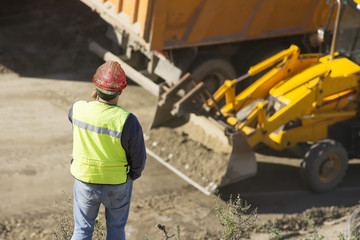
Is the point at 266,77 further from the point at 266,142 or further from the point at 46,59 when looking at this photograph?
the point at 46,59

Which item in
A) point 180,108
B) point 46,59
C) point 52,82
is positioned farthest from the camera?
point 46,59

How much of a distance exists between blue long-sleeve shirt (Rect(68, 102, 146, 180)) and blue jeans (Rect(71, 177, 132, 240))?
16 cm

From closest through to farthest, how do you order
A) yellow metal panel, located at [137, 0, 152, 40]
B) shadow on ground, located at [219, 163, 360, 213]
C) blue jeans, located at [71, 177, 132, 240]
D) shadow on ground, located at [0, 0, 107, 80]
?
blue jeans, located at [71, 177, 132, 240], shadow on ground, located at [219, 163, 360, 213], yellow metal panel, located at [137, 0, 152, 40], shadow on ground, located at [0, 0, 107, 80]

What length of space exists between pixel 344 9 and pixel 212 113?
76.5 inches

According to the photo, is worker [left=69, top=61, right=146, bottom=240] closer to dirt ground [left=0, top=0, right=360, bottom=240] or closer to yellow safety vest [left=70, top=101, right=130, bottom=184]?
yellow safety vest [left=70, top=101, right=130, bottom=184]

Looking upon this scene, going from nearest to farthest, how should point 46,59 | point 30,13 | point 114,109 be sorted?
point 114,109 < point 46,59 < point 30,13

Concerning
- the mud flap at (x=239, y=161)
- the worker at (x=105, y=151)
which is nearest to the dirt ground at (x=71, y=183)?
the mud flap at (x=239, y=161)

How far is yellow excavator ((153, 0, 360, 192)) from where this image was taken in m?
7.03

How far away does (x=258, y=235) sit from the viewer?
20.5 ft

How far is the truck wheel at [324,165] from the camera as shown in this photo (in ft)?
23.1

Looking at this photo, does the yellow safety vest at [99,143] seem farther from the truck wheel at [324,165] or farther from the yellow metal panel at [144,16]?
the yellow metal panel at [144,16]

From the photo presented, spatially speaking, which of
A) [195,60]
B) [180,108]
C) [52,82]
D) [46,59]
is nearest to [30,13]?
[46,59]

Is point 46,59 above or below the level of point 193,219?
above

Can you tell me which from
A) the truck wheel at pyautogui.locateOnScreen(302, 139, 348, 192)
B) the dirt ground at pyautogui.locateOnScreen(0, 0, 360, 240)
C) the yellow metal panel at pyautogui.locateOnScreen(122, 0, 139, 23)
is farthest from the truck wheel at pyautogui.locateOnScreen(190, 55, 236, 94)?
the truck wheel at pyautogui.locateOnScreen(302, 139, 348, 192)
